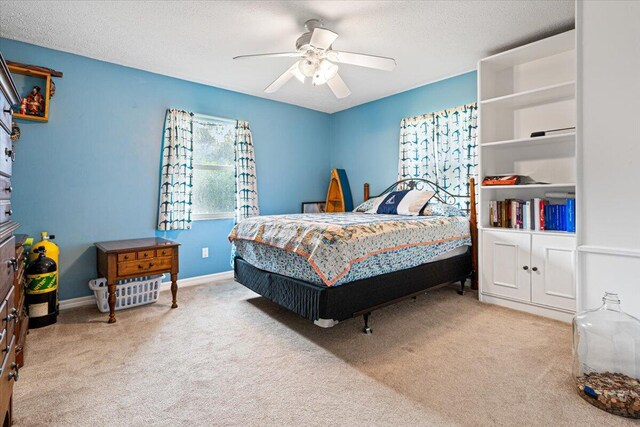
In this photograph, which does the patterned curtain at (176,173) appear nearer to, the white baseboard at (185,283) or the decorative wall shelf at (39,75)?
the white baseboard at (185,283)

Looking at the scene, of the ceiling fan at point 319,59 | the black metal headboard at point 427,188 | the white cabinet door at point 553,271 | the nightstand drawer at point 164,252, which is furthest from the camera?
the black metal headboard at point 427,188

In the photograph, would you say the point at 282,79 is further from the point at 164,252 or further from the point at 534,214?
the point at 534,214

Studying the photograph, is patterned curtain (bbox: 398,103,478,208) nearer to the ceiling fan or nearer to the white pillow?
the white pillow

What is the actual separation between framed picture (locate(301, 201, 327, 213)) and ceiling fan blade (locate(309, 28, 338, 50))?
2952mm

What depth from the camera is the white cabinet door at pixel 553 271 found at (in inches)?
108

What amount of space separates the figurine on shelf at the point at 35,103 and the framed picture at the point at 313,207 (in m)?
3.30

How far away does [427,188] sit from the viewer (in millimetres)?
4219

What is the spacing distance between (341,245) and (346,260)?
0.37ft

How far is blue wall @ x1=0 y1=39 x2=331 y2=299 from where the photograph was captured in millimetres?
3074

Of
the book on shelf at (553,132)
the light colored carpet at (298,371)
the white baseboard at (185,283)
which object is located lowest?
the light colored carpet at (298,371)

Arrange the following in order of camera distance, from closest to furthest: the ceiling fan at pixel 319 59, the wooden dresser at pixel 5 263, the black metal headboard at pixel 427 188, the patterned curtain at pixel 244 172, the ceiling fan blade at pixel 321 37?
the wooden dresser at pixel 5 263
the ceiling fan blade at pixel 321 37
the ceiling fan at pixel 319 59
the black metal headboard at pixel 427 188
the patterned curtain at pixel 244 172

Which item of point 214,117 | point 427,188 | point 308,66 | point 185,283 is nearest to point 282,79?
point 308,66

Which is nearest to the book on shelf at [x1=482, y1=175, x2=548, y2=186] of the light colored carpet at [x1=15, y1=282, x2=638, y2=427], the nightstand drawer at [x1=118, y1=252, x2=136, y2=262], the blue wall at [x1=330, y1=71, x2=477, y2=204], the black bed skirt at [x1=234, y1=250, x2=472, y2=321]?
the black bed skirt at [x1=234, y1=250, x2=472, y2=321]

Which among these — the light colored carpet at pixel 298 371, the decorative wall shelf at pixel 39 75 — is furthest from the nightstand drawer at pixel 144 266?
the decorative wall shelf at pixel 39 75
